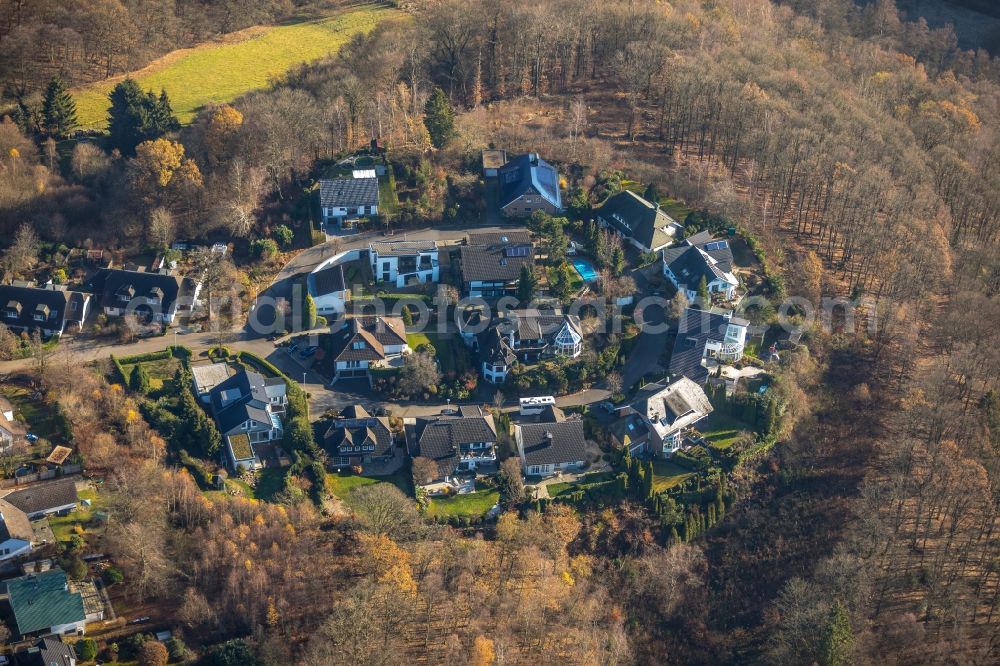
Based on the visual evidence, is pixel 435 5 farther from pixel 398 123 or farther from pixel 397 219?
pixel 397 219

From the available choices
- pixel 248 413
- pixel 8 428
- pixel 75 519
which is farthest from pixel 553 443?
pixel 8 428

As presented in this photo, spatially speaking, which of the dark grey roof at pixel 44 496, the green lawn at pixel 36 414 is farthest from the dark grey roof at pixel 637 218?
the dark grey roof at pixel 44 496

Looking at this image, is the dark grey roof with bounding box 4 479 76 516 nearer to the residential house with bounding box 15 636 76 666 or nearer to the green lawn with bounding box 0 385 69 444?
the green lawn with bounding box 0 385 69 444

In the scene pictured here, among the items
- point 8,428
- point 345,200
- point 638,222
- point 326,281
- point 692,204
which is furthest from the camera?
point 692,204

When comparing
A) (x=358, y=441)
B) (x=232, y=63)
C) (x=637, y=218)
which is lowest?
(x=358, y=441)

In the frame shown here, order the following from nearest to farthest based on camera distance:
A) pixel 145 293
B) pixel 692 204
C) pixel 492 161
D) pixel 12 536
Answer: pixel 12 536
pixel 145 293
pixel 692 204
pixel 492 161

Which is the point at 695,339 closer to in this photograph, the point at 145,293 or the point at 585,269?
→ the point at 585,269

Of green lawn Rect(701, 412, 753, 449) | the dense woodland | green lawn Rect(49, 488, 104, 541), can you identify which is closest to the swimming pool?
the dense woodland
